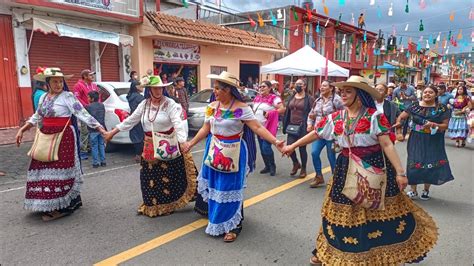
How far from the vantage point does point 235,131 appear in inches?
145

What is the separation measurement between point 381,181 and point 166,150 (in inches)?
94.1

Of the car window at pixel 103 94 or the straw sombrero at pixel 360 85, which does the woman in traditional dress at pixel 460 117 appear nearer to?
the straw sombrero at pixel 360 85

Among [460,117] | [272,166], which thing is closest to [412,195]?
[272,166]

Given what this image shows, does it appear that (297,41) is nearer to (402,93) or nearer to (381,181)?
(402,93)

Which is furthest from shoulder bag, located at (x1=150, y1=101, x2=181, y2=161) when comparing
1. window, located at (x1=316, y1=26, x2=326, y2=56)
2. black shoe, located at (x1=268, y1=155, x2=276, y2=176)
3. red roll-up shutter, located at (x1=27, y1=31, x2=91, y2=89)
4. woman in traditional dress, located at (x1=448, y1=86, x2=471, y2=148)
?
window, located at (x1=316, y1=26, x2=326, y2=56)

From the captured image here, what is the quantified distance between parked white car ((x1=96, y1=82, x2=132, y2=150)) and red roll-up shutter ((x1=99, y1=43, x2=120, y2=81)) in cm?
520

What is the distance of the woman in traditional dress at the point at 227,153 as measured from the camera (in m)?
3.63

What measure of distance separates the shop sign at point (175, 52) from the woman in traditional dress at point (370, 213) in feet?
40.0

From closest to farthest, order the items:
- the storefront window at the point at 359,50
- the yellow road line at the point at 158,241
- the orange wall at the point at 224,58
A: the yellow road line at the point at 158,241
the orange wall at the point at 224,58
the storefront window at the point at 359,50

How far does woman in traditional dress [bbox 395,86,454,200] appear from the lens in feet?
16.3

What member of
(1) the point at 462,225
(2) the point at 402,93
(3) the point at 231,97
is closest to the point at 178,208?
(3) the point at 231,97

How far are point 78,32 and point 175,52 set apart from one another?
453cm

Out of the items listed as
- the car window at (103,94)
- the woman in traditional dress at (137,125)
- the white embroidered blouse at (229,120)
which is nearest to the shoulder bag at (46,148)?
the white embroidered blouse at (229,120)

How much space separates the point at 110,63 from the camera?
1314cm
